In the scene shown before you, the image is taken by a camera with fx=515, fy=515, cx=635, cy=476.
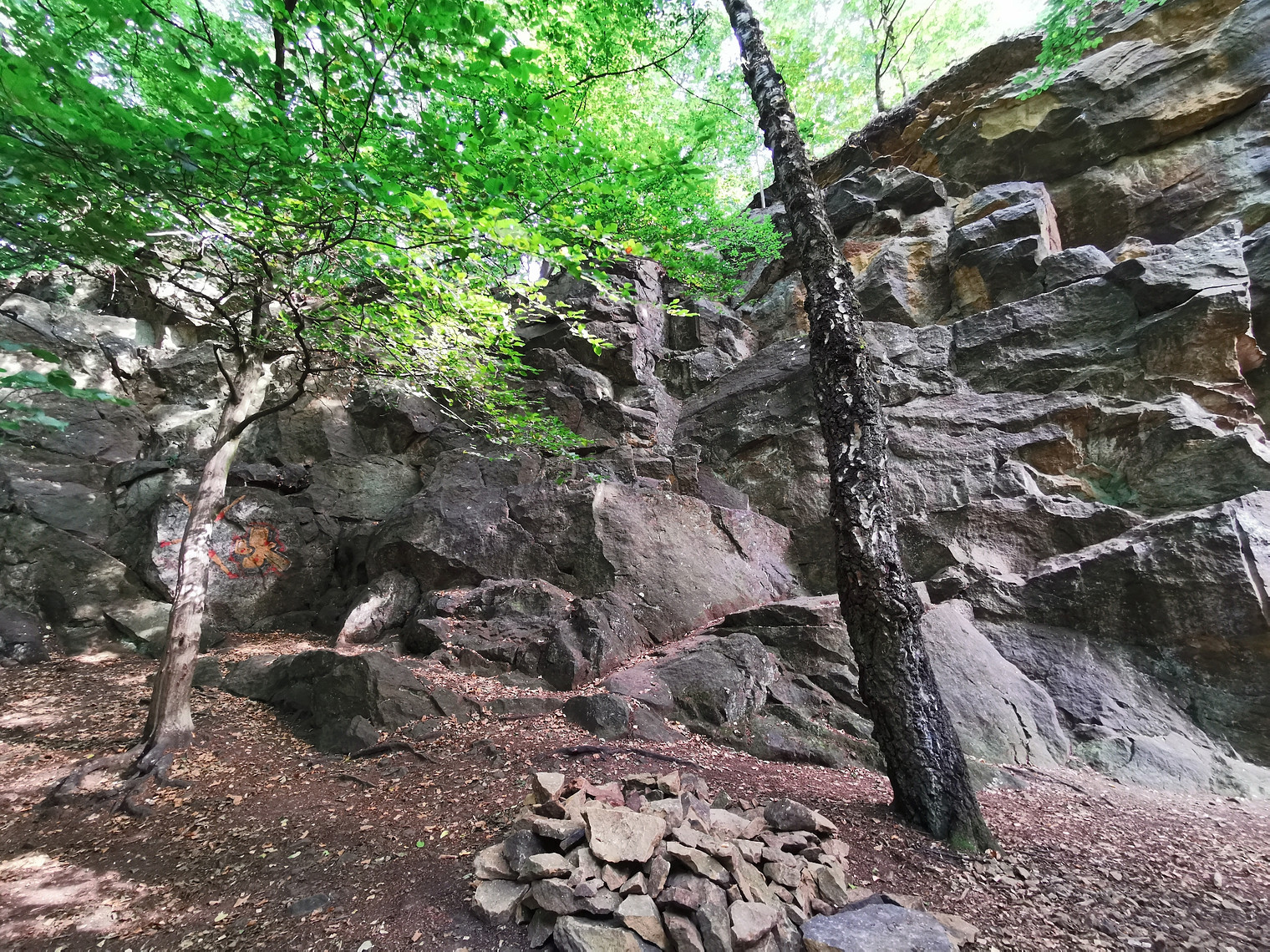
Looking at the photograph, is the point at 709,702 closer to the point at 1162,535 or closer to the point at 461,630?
the point at 461,630

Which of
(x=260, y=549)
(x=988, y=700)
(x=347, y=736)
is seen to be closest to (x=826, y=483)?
(x=988, y=700)

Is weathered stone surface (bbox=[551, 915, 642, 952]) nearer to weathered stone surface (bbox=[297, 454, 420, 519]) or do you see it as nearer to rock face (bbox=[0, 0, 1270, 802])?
rock face (bbox=[0, 0, 1270, 802])

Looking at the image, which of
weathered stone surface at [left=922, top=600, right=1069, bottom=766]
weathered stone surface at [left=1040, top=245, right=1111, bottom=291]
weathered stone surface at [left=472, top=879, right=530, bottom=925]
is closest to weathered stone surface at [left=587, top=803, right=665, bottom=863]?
weathered stone surface at [left=472, top=879, right=530, bottom=925]

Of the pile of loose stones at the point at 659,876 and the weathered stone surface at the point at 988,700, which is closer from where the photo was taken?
the pile of loose stones at the point at 659,876

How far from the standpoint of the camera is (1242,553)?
22.0ft

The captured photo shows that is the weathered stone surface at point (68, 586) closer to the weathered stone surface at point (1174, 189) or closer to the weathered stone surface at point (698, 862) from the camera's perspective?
the weathered stone surface at point (698, 862)

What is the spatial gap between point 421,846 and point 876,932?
3212 millimetres

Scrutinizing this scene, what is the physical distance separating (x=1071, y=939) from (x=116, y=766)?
7991 millimetres

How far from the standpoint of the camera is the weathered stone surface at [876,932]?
2.72 m

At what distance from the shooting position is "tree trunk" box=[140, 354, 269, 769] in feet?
18.3

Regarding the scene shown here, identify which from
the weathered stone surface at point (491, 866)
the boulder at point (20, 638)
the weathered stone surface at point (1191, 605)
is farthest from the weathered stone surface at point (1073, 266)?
the boulder at point (20, 638)

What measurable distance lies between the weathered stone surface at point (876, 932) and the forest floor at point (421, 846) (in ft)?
1.53

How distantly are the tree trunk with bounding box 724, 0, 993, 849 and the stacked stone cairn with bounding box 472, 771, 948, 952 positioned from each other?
100 cm

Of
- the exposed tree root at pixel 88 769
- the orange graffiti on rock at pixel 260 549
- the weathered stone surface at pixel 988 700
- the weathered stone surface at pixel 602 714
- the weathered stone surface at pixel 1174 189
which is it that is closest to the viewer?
the exposed tree root at pixel 88 769
